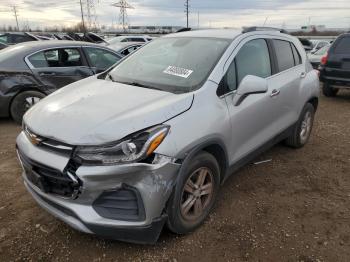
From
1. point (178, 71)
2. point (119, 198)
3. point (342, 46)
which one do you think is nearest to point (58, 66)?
point (178, 71)

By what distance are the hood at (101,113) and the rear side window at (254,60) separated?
2.93 feet

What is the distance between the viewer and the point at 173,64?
358cm

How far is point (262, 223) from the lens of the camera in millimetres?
3324

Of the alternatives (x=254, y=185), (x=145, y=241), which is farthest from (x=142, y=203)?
(x=254, y=185)

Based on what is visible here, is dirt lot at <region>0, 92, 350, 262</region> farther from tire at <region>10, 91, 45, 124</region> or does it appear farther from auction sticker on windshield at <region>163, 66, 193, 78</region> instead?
tire at <region>10, 91, 45, 124</region>

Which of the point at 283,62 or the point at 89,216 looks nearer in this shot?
the point at 89,216

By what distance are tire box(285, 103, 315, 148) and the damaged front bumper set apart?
9.61ft

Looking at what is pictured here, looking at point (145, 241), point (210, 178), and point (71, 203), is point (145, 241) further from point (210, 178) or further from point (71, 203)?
point (210, 178)

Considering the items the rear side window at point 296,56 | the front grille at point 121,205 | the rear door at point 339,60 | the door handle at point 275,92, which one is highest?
the rear side window at point 296,56

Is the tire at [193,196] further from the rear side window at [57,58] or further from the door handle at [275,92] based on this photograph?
the rear side window at [57,58]

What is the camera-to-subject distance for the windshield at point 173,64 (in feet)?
10.8

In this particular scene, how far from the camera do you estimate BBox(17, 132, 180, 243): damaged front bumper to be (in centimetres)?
245

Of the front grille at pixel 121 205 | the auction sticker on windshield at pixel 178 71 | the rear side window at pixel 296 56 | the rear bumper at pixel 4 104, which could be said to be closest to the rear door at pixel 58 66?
the rear bumper at pixel 4 104

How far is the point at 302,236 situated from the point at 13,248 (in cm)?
254
